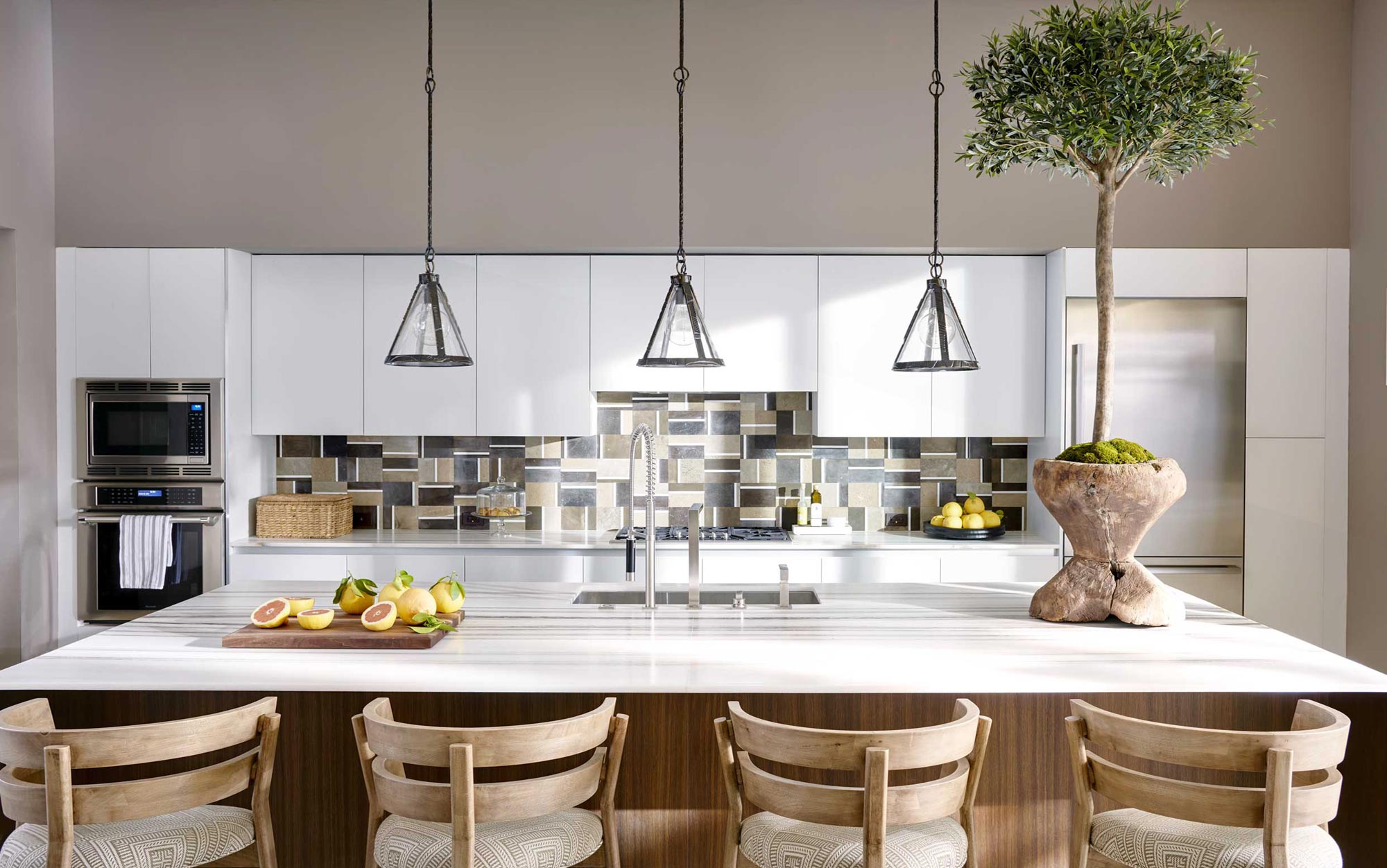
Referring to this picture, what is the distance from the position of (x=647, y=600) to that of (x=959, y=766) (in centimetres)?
112

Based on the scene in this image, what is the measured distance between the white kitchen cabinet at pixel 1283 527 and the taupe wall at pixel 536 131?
99 cm

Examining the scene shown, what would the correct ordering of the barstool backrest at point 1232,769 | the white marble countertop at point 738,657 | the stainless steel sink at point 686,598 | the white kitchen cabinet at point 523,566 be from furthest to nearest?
the white kitchen cabinet at point 523,566
the stainless steel sink at point 686,598
the white marble countertop at point 738,657
the barstool backrest at point 1232,769

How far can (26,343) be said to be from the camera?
13.3ft

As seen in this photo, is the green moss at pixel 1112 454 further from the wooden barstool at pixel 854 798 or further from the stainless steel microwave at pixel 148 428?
the stainless steel microwave at pixel 148 428

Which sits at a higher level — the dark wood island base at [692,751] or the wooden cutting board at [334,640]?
the wooden cutting board at [334,640]

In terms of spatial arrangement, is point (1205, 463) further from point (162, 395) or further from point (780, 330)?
point (162, 395)

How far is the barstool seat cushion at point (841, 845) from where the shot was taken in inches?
71.8

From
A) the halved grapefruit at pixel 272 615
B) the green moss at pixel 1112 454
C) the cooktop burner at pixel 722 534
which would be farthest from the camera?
the cooktop burner at pixel 722 534

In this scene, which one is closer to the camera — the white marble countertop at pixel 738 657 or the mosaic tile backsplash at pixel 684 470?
the white marble countertop at pixel 738 657

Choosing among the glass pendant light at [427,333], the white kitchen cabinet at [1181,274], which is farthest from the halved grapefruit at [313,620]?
the white kitchen cabinet at [1181,274]

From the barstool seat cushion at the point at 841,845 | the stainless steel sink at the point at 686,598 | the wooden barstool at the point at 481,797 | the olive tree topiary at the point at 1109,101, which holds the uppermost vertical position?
the olive tree topiary at the point at 1109,101

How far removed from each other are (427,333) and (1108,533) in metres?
2.00

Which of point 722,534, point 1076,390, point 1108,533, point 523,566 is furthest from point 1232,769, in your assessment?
point 523,566

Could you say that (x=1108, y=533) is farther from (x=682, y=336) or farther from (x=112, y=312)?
(x=112, y=312)
